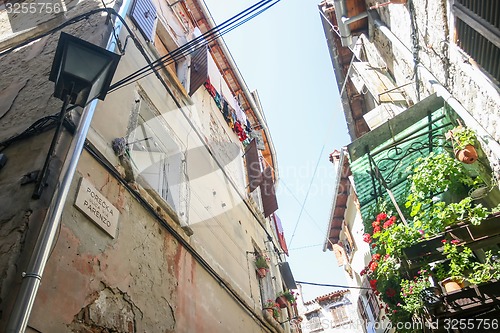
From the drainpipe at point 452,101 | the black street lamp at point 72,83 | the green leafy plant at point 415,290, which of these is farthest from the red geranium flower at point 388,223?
the black street lamp at point 72,83

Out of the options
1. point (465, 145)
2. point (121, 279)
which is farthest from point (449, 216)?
point (121, 279)

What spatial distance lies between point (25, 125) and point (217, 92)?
23.9ft

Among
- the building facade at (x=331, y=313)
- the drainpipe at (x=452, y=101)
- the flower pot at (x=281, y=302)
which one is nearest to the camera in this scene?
the drainpipe at (x=452, y=101)

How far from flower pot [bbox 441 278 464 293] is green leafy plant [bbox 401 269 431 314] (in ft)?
0.64

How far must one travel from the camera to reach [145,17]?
754 centimetres

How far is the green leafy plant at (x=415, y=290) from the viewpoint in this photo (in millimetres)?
4676

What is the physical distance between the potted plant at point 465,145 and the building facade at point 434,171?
0.02 m

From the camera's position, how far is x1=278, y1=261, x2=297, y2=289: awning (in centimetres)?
1084

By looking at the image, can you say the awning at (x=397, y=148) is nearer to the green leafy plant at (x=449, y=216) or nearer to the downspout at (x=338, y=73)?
the green leafy plant at (x=449, y=216)

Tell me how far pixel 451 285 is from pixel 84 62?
4.89 meters

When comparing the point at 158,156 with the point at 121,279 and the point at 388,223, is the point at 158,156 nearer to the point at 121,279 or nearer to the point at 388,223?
the point at 121,279

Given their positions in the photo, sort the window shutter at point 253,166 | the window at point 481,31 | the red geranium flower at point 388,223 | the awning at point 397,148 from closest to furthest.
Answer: the window at point 481,31 < the red geranium flower at point 388,223 < the awning at point 397,148 < the window shutter at point 253,166

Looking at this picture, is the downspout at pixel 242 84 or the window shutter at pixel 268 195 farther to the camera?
the window shutter at pixel 268 195

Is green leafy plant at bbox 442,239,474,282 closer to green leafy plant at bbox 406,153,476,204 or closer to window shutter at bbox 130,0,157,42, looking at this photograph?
green leafy plant at bbox 406,153,476,204
